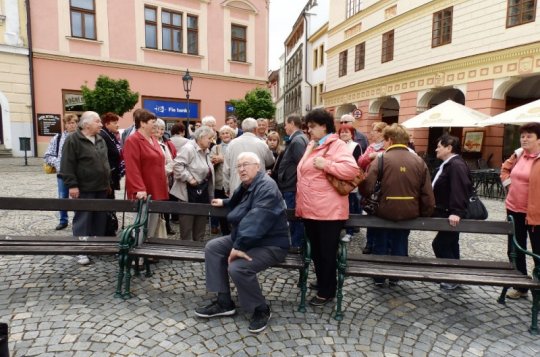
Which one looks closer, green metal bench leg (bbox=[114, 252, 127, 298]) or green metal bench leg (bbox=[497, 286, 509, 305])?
green metal bench leg (bbox=[114, 252, 127, 298])

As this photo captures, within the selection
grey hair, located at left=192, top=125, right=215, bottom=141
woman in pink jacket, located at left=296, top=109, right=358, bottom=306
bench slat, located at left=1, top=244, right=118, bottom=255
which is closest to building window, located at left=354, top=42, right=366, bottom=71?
grey hair, located at left=192, top=125, right=215, bottom=141

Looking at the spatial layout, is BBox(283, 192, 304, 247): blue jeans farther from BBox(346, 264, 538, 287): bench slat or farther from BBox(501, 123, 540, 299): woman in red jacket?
BBox(501, 123, 540, 299): woman in red jacket

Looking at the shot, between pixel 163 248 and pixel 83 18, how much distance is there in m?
18.0

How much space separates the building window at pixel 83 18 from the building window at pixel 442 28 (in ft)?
51.7

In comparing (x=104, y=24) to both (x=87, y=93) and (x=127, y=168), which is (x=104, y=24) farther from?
(x=127, y=168)

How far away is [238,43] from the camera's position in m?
21.7

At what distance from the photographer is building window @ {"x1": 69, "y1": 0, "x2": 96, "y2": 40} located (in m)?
17.5

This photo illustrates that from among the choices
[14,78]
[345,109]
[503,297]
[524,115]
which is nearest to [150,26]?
[14,78]

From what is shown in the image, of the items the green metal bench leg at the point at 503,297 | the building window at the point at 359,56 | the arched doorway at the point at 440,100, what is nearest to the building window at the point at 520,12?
the arched doorway at the point at 440,100

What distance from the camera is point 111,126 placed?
5352 millimetres

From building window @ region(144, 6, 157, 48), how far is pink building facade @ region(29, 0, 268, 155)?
5cm

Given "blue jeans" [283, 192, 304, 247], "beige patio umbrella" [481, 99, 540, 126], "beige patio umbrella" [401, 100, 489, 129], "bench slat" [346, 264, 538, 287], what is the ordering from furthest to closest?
"beige patio umbrella" [401, 100, 489, 129]
"beige patio umbrella" [481, 99, 540, 126]
"blue jeans" [283, 192, 304, 247]
"bench slat" [346, 264, 538, 287]

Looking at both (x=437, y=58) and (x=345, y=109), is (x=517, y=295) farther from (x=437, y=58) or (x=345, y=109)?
(x=345, y=109)

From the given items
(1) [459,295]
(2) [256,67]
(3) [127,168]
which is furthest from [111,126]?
(2) [256,67]
